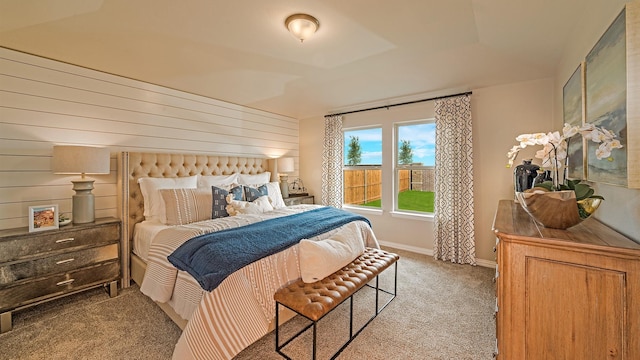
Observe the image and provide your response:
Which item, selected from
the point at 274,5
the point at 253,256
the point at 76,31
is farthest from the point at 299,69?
the point at 253,256

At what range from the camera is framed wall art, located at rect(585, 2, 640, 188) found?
2.99ft

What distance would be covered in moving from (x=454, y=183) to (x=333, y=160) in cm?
201

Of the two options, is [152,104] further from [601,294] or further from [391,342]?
[601,294]

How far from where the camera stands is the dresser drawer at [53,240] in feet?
6.47

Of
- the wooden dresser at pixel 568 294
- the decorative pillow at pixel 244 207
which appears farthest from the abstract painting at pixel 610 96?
the decorative pillow at pixel 244 207

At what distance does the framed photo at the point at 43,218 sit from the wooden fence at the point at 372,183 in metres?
3.81

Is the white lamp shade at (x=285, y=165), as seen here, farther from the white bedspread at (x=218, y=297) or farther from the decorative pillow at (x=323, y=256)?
the decorative pillow at (x=323, y=256)

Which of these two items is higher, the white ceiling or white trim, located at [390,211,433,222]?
the white ceiling

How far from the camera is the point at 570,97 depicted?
6.22 ft

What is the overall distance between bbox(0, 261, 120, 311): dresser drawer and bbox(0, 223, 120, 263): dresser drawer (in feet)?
0.78

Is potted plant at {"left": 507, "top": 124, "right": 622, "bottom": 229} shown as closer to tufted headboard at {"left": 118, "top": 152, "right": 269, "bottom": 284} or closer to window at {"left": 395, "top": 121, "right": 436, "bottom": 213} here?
window at {"left": 395, "top": 121, "right": 436, "bottom": 213}

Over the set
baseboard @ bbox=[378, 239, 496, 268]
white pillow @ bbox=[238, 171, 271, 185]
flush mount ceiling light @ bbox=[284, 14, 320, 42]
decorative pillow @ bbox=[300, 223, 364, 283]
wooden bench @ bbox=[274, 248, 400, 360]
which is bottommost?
baseboard @ bbox=[378, 239, 496, 268]

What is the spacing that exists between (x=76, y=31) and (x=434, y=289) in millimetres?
4093

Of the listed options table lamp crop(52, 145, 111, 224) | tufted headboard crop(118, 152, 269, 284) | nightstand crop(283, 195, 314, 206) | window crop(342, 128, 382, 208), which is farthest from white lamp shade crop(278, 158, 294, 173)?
table lamp crop(52, 145, 111, 224)
